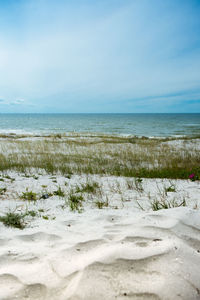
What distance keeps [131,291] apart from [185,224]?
4.35 feet

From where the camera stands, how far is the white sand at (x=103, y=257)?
1672 millimetres

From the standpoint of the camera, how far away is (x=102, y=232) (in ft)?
9.07

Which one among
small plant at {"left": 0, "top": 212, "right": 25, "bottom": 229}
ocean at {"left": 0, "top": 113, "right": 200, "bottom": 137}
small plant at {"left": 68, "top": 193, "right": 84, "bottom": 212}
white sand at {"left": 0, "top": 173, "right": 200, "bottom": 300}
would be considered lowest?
small plant at {"left": 68, "top": 193, "right": 84, "bottom": 212}

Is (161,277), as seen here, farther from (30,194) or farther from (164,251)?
(30,194)

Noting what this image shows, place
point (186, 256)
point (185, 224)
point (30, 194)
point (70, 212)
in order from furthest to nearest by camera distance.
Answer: point (30, 194) < point (70, 212) < point (185, 224) < point (186, 256)

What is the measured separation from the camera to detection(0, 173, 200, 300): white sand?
1.67 metres

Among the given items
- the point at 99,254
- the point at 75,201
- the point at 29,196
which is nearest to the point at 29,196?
the point at 29,196

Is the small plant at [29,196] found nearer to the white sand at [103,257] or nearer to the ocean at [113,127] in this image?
the white sand at [103,257]

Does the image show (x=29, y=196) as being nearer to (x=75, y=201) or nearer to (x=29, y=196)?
(x=29, y=196)

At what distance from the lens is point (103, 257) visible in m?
2.02

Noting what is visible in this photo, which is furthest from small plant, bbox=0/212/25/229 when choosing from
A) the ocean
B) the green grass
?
the ocean

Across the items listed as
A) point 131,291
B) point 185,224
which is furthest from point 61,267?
point 185,224

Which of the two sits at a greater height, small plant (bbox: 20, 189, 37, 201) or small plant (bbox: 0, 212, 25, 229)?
small plant (bbox: 0, 212, 25, 229)

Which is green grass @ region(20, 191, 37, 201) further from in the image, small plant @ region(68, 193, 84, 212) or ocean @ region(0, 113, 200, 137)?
ocean @ region(0, 113, 200, 137)
